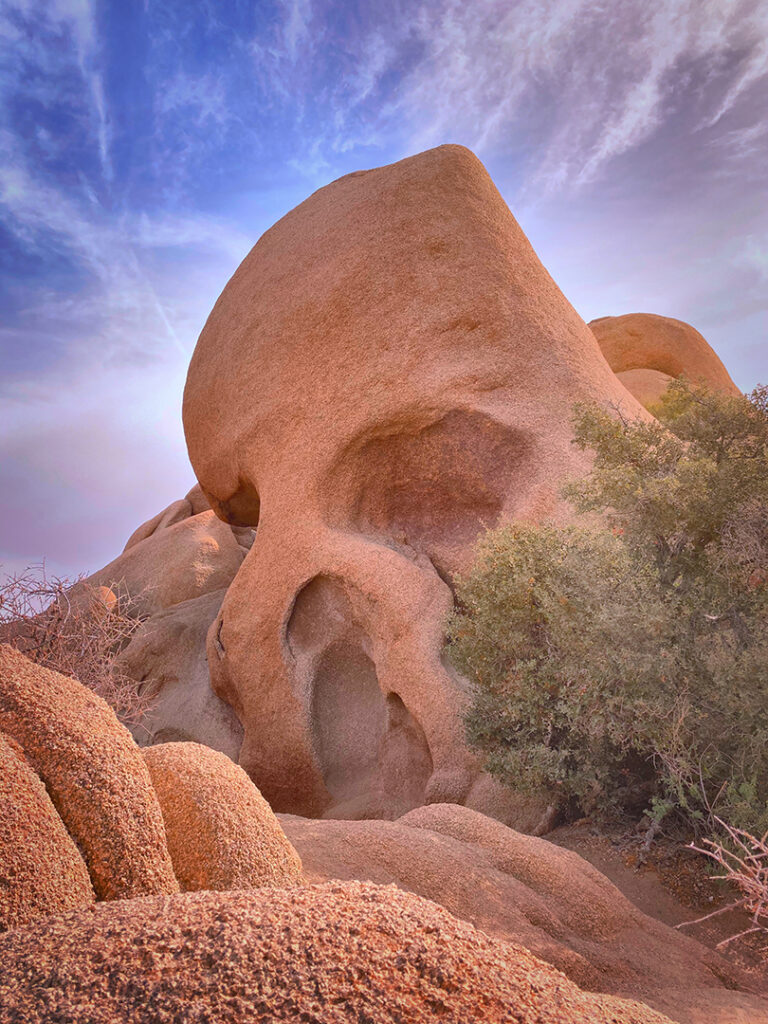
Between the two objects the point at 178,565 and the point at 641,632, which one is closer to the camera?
the point at 641,632

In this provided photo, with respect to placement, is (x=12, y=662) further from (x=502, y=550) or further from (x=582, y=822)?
(x=582, y=822)

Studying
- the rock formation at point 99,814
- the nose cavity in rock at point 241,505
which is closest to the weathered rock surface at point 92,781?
the rock formation at point 99,814

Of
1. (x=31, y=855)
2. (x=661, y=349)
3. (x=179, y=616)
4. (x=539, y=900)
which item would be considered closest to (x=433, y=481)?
(x=539, y=900)

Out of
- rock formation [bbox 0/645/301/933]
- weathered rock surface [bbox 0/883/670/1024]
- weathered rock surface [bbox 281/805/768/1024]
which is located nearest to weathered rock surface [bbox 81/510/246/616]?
weathered rock surface [bbox 281/805/768/1024]

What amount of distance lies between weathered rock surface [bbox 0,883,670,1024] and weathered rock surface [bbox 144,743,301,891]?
79cm

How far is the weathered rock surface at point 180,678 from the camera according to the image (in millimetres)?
12828

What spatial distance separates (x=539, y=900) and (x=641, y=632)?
2.49m

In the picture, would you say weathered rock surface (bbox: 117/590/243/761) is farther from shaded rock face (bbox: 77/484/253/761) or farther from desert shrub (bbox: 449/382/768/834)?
desert shrub (bbox: 449/382/768/834)

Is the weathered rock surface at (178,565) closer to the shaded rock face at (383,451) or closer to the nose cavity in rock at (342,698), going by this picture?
the shaded rock face at (383,451)

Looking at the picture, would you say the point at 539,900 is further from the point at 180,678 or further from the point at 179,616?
the point at 179,616

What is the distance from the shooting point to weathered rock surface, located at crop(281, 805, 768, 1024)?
3.76 metres

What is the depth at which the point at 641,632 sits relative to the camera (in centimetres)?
Result: 600

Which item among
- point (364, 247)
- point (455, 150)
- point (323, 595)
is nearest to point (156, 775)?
point (323, 595)

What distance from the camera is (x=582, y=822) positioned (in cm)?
695
